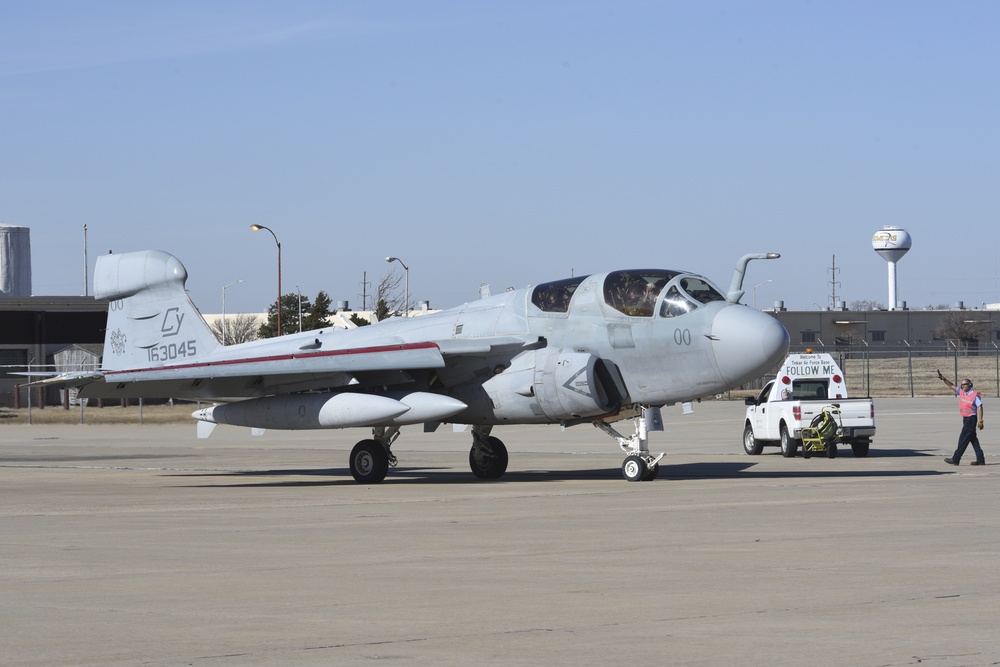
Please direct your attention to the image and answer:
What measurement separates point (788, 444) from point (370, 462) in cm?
1060

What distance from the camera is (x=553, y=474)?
78.8 ft

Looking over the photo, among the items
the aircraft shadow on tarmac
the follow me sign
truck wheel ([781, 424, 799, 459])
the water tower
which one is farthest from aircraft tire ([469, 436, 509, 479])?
the water tower

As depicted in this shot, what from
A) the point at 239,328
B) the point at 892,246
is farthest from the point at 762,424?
the point at 892,246

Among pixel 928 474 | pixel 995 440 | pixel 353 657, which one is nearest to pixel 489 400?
pixel 928 474

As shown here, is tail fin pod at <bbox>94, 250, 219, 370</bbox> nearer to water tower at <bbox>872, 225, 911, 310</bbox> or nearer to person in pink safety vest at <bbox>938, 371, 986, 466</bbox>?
person in pink safety vest at <bbox>938, 371, 986, 466</bbox>

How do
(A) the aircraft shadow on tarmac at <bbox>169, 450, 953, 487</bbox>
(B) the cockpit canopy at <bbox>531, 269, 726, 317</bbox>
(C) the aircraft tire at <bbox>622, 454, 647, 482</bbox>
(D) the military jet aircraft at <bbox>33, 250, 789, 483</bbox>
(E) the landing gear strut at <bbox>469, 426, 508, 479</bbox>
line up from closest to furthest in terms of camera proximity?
(D) the military jet aircraft at <bbox>33, 250, 789, 483</bbox> → (B) the cockpit canopy at <bbox>531, 269, 726, 317</bbox> → (C) the aircraft tire at <bbox>622, 454, 647, 482</bbox> → (A) the aircraft shadow on tarmac at <bbox>169, 450, 953, 487</bbox> → (E) the landing gear strut at <bbox>469, 426, 508, 479</bbox>

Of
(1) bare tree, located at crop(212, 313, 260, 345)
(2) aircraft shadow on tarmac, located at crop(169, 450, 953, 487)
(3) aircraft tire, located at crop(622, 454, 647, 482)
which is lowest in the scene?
(2) aircraft shadow on tarmac, located at crop(169, 450, 953, 487)

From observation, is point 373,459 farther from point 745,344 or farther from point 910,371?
point 910,371

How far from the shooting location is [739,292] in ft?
67.0

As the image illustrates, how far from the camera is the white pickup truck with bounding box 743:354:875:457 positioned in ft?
92.1

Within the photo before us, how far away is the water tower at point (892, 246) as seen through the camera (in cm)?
14800

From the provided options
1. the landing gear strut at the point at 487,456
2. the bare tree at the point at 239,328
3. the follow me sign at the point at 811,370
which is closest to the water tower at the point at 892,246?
the bare tree at the point at 239,328

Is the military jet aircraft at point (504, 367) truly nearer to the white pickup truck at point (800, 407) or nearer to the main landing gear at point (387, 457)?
the main landing gear at point (387, 457)

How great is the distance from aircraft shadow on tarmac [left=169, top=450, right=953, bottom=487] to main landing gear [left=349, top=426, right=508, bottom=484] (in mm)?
248
